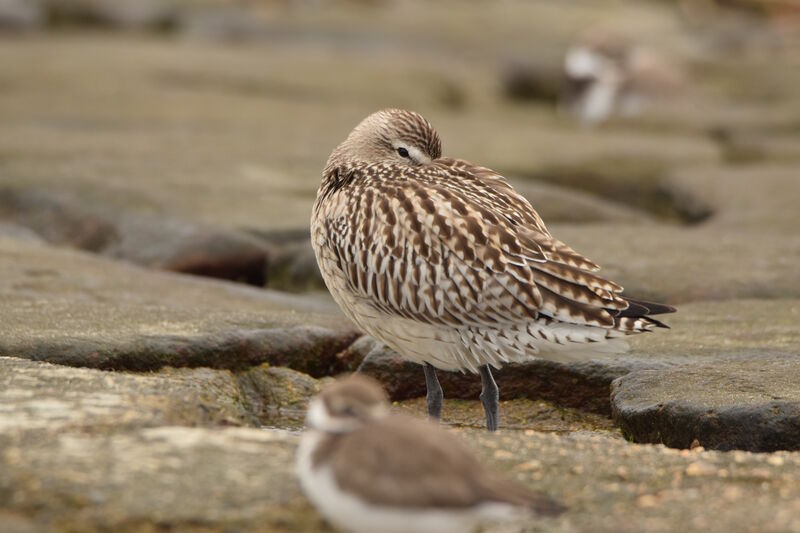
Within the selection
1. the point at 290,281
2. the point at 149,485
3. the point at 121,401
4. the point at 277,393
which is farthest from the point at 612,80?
the point at 149,485

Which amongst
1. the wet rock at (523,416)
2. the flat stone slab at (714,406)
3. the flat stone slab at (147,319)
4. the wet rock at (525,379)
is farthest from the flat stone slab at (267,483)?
the flat stone slab at (147,319)

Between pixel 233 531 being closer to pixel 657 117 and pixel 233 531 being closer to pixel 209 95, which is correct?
pixel 209 95

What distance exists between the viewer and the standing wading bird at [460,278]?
5223mm

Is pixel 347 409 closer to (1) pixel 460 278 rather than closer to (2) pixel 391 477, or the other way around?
(2) pixel 391 477

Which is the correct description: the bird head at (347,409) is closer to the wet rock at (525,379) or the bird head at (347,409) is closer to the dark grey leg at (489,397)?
the dark grey leg at (489,397)

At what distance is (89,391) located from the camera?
4.80 metres

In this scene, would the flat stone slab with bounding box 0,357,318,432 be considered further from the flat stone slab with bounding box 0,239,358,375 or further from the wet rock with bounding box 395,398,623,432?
the wet rock with bounding box 395,398,623,432

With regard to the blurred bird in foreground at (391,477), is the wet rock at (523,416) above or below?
below

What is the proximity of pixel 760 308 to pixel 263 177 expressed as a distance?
4472 mm

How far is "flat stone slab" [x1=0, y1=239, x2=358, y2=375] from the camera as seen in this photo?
19.0 feet

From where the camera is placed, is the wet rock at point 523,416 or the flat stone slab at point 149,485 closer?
the flat stone slab at point 149,485

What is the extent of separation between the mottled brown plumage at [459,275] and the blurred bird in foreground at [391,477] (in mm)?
1653

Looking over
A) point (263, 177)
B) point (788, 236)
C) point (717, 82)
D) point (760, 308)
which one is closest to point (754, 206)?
A: point (788, 236)

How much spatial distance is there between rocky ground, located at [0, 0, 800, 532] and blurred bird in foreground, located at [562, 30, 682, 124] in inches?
11.6
